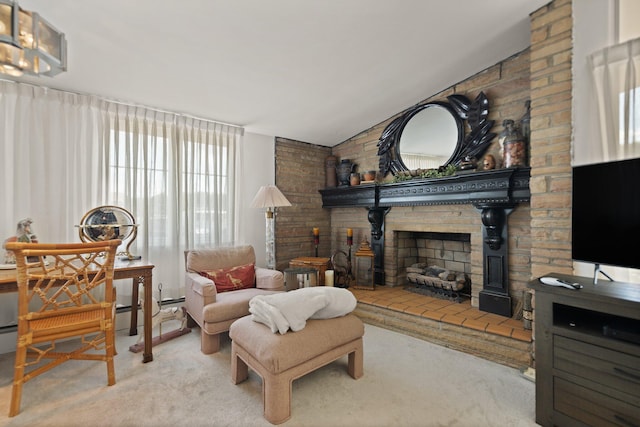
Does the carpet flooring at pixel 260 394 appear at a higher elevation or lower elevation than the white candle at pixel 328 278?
lower

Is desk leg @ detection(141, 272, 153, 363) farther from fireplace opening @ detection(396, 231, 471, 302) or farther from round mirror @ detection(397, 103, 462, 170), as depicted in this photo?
round mirror @ detection(397, 103, 462, 170)

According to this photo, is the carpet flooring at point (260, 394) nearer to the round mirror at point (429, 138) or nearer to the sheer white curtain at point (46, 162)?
the sheer white curtain at point (46, 162)

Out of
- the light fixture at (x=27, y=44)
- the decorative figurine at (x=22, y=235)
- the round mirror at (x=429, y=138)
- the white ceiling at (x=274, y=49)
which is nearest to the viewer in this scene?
the light fixture at (x=27, y=44)

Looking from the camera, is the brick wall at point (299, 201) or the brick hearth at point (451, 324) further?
the brick wall at point (299, 201)

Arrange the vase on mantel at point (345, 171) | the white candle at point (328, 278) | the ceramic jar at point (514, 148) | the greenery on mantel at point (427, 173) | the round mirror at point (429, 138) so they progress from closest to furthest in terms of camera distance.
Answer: the ceramic jar at point (514, 148) → the greenery on mantel at point (427, 173) → the round mirror at point (429, 138) → the white candle at point (328, 278) → the vase on mantel at point (345, 171)

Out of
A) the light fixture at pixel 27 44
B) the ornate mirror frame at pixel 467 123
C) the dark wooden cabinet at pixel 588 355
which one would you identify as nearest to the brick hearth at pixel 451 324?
the dark wooden cabinet at pixel 588 355

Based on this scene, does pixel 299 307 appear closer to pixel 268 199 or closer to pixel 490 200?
pixel 268 199

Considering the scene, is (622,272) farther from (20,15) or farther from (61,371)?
(61,371)

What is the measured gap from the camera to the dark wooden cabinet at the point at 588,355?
1.37 meters

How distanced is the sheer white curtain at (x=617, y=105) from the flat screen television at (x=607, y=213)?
344mm

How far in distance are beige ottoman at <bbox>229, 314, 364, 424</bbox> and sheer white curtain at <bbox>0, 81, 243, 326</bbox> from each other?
1818mm

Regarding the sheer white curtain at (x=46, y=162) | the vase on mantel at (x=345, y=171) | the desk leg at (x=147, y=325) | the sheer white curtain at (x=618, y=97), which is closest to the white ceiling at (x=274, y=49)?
the sheer white curtain at (x=46, y=162)

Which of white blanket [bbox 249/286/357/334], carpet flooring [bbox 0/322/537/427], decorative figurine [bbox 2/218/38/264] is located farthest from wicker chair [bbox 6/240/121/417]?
white blanket [bbox 249/286/357/334]

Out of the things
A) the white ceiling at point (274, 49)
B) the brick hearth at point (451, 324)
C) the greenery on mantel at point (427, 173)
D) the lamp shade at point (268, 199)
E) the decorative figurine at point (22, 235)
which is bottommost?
the brick hearth at point (451, 324)
